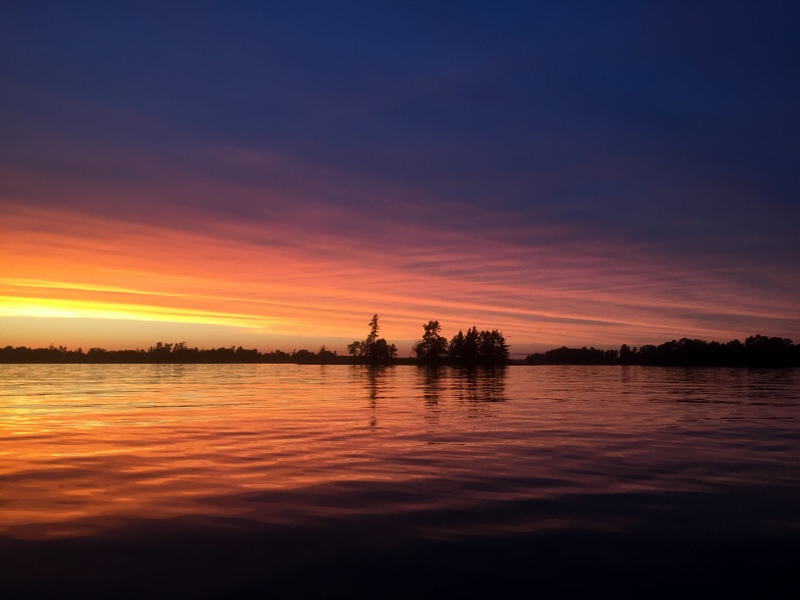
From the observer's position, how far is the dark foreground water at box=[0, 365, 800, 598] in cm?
782

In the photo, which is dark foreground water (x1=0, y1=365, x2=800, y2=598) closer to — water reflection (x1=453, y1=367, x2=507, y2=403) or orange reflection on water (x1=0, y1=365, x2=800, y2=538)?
orange reflection on water (x1=0, y1=365, x2=800, y2=538)

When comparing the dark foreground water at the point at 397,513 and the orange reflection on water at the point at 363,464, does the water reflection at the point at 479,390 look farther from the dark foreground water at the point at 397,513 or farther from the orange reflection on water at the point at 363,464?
the dark foreground water at the point at 397,513

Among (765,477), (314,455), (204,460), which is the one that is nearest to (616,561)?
(765,477)

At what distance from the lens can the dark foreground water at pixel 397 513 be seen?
7820 millimetres

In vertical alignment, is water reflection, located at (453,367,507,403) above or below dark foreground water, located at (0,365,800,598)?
below

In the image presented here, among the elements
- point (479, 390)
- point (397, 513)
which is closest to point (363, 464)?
point (397, 513)

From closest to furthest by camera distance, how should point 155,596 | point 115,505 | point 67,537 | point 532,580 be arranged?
1. point 155,596
2. point 532,580
3. point 67,537
4. point 115,505

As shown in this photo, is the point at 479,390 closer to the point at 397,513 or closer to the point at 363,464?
the point at 363,464

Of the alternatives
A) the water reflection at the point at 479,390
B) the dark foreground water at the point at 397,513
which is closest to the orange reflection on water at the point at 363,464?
the dark foreground water at the point at 397,513

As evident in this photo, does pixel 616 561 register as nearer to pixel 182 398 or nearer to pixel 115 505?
pixel 115 505

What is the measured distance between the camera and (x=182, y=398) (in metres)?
41.7

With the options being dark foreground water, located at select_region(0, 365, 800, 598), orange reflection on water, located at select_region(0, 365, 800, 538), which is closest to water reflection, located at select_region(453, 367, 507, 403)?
orange reflection on water, located at select_region(0, 365, 800, 538)

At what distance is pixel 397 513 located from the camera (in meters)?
11.0

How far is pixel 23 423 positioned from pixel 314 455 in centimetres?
1652
